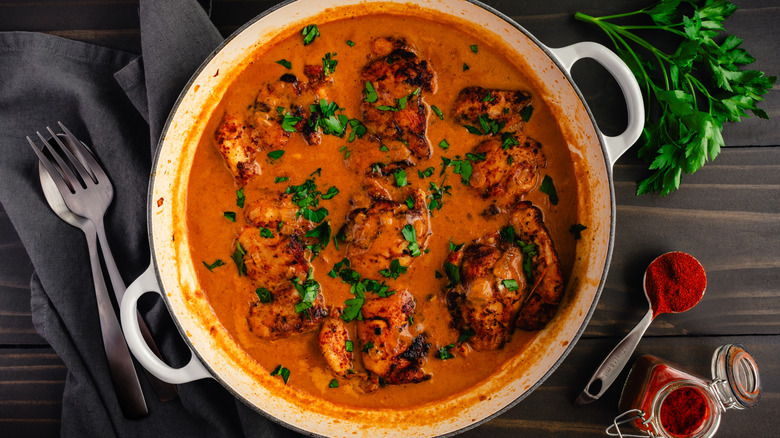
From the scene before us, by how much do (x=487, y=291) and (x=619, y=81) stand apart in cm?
134

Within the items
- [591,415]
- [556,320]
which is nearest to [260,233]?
[556,320]

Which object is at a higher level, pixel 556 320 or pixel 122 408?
pixel 556 320

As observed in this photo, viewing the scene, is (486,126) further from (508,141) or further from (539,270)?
(539,270)

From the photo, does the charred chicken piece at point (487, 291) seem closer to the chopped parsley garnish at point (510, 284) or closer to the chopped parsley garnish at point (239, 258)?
the chopped parsley garnish at point (510, 284)

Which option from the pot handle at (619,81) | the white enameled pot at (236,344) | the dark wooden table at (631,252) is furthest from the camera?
the dark wooden table at (631,252)

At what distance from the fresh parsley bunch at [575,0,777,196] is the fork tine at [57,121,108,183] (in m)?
3.09

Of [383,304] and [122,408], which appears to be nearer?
[383,304]

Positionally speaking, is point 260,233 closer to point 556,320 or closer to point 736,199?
point 556,320

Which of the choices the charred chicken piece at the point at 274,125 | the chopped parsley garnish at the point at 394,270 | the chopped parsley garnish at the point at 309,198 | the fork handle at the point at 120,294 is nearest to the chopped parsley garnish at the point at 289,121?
the charred chicken piece at the point at 274,125

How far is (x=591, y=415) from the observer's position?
326 cm

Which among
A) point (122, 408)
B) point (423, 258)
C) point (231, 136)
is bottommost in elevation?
point (122, 408)

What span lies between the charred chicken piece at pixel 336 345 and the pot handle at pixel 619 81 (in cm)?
177

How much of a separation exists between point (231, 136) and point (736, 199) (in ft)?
10.4

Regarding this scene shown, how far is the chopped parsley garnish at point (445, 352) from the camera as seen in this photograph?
9.82ft
